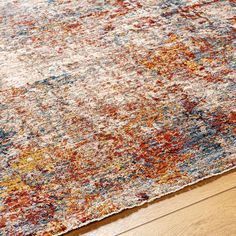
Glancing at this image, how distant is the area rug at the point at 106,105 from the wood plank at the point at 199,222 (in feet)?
0.22

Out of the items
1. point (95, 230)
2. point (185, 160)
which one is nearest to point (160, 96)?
point (185, 160)

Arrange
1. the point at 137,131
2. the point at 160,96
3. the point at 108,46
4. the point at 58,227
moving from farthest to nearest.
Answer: the point at 108,46 < the point at 160,96 < the point at 137,131 < the point at 58,227

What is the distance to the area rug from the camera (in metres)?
1.18

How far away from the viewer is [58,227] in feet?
3.60

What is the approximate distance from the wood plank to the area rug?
7cm

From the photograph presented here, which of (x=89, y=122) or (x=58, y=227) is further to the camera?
(x=89, y=122)

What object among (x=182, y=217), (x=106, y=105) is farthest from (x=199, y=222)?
(x=106, y=105)

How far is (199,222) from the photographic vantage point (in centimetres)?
113

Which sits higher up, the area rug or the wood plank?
the area rug

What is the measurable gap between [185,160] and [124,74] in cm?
40

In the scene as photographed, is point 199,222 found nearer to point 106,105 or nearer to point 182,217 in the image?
point 182,217

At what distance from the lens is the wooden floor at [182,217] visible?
111 cm

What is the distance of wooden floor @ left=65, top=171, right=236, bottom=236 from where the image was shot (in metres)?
1.11

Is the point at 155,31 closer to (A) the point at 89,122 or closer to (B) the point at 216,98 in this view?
(B) the point at 216,98
